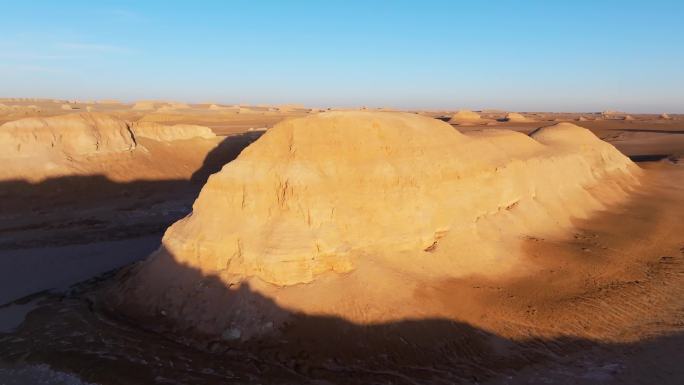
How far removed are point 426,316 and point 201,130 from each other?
102 feet

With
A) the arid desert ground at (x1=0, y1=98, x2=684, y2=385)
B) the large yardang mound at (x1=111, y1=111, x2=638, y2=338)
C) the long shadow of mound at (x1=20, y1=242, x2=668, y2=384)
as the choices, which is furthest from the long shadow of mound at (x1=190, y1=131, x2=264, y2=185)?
the long shadow of mound at (x1=20, y1=242, x2=668, y2=384)

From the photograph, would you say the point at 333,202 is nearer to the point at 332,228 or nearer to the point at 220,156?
the point at 332,228

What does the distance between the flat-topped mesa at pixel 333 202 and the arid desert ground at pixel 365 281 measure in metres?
0.05

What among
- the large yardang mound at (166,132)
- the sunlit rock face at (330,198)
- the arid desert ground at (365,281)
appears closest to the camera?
the arid desert ground at (365,281)

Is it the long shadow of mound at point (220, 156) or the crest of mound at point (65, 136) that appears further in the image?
the long shadow of mound at point (220, 156)

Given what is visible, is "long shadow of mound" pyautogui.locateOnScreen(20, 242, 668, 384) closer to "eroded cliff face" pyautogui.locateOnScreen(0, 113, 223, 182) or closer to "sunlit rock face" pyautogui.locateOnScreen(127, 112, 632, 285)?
"sunlit rock face" pyautogui.locateOnScreen(127, 112, 632, 285)

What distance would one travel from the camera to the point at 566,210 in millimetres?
17078

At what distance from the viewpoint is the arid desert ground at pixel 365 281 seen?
30.4ft

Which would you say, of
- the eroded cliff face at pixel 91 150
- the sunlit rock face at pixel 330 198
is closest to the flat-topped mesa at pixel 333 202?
the sunlit rock face at pixel 330 198

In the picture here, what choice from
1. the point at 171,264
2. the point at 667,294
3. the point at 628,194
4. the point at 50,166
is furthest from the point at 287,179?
the point at 50,166

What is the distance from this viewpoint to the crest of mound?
974 inches

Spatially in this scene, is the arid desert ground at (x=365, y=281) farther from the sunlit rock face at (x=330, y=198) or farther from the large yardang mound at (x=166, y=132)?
the large yardang mound at (x=166, y=132)

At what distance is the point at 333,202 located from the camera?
1156 centimetres

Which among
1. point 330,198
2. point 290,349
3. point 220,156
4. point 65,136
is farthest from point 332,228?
point 220,156
